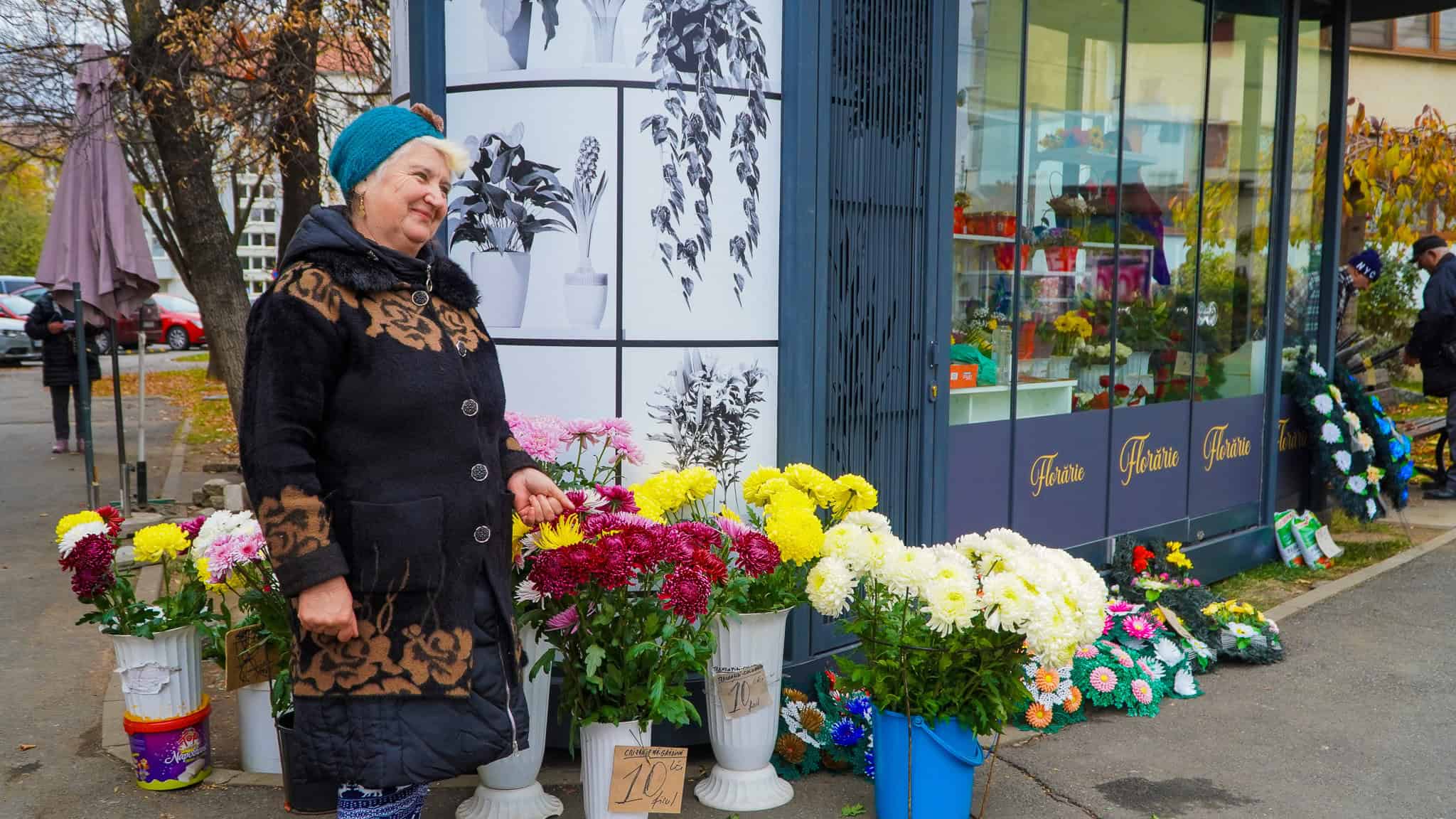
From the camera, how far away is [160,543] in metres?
3.85

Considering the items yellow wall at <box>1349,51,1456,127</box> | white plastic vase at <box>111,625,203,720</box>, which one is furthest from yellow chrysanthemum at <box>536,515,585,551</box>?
yellow wall at <box>1349,51,1456,127</box>

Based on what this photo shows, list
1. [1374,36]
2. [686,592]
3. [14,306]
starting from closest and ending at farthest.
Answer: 1. [686,592]
2. [1374,36]
3. [14,306]

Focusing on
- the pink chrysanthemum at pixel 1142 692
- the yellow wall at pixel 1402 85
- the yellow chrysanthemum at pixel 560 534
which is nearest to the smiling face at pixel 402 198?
the yellow chrysanthemum at pixel 560 534

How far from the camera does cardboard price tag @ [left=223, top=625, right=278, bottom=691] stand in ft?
11.3

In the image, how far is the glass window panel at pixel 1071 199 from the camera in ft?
18.6

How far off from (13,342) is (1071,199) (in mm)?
25036

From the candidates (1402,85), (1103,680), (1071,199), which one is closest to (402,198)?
(1103,680)

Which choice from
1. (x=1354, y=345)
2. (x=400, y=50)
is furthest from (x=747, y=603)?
(x=1354, y=345)

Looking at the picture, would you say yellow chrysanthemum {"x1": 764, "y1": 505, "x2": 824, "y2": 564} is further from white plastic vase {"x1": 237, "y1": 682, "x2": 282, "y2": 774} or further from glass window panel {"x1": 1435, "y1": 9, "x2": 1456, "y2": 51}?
glass window panel {"x1": 1435, "y1": 9, "x2": 1456, "y2": 51}

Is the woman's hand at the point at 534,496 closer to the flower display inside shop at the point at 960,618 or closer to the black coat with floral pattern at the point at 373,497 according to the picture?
the black coat with floral pattern at the point at 373,497

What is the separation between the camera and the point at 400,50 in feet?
14.7

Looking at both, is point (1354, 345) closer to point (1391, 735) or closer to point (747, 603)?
point (1391, 735)

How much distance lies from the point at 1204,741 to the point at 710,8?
313 cm

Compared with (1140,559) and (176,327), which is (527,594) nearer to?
(1140,559)
